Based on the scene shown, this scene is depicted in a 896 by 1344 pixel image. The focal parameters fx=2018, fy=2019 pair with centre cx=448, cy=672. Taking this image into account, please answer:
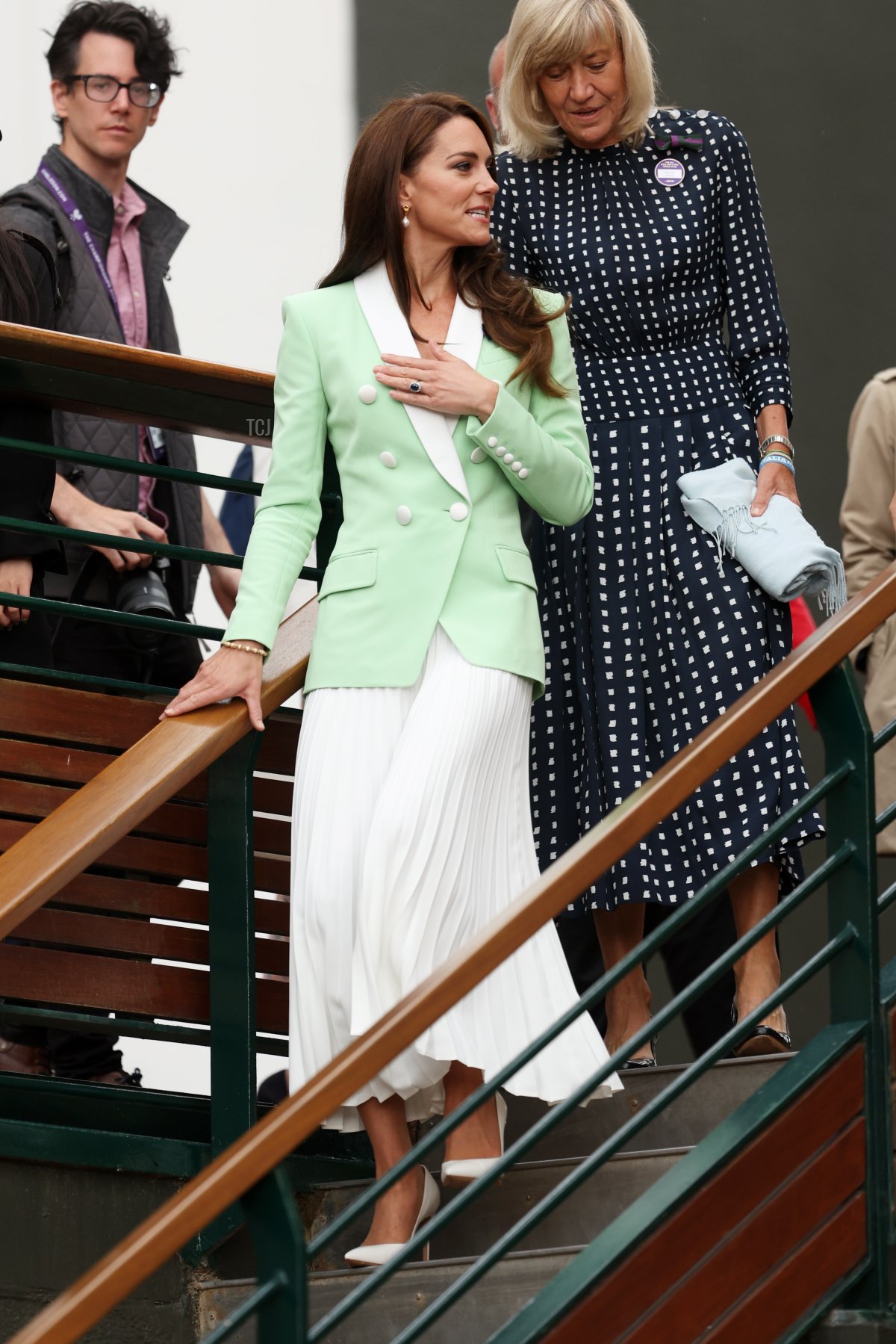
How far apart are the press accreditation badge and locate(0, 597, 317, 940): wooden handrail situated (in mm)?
1253

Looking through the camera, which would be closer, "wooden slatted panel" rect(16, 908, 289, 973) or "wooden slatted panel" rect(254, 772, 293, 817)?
"wooden slatted panel" rect(16, 908, 289, 973)

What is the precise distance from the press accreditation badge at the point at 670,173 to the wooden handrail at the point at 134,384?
863 millimetres

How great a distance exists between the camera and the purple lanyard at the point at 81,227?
4590 mm

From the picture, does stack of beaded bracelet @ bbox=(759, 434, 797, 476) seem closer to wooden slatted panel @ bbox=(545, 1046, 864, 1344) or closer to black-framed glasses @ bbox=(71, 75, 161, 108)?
wooden slatted panel @ bbox=(545, 1046, 864, 1344)

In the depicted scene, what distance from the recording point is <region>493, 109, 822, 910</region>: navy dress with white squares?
380 centimetres

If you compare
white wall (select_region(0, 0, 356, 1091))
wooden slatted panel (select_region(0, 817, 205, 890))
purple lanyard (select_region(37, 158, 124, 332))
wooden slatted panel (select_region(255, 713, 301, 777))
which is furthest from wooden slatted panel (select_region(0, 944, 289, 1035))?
white wall (select_region(0, 0, 356, 1091))

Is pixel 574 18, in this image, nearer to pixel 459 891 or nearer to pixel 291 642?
pixel 291 642

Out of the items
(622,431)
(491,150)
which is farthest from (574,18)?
(622,431)

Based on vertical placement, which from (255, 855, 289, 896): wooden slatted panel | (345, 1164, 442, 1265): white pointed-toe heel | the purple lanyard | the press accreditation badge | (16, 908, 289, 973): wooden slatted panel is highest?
the purple lanyard

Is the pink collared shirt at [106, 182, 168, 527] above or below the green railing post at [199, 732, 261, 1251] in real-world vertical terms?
above

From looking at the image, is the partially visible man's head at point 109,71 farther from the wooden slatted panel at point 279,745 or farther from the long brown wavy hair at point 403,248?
the wooden slatted panel at point 279,745

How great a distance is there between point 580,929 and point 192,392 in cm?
148

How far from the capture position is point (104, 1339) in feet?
11.6

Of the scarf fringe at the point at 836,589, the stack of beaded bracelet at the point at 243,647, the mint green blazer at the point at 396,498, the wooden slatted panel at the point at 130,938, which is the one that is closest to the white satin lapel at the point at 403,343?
the mint green blazer at the point at 396,498
